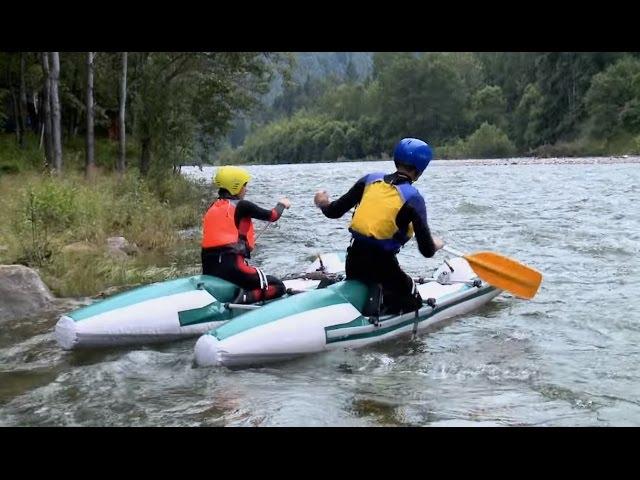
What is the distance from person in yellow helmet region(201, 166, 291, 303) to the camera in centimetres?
653

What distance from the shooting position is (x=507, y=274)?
7.00 m

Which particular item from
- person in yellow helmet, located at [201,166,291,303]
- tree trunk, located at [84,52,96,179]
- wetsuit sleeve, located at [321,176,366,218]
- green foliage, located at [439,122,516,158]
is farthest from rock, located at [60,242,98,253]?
green foliage, located at [439,122,516,158]

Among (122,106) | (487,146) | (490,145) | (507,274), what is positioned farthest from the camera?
(487,146)

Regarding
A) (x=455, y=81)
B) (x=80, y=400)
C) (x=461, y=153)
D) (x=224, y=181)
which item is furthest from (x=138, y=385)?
(x=455, y=81)

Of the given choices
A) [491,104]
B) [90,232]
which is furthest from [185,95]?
[491,104]

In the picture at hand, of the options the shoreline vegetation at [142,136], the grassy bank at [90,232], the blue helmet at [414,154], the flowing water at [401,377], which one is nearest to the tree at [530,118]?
the shoreline vegetation at [142,136]

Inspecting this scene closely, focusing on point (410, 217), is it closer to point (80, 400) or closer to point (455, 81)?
point (80, 400)

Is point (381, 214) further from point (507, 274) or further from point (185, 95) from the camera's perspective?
point (185, 95)

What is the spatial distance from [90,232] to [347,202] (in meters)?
5.15

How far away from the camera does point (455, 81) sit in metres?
96.4

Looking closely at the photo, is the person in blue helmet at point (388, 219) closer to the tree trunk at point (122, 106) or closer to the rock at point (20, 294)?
the rock at point (20, 294)
